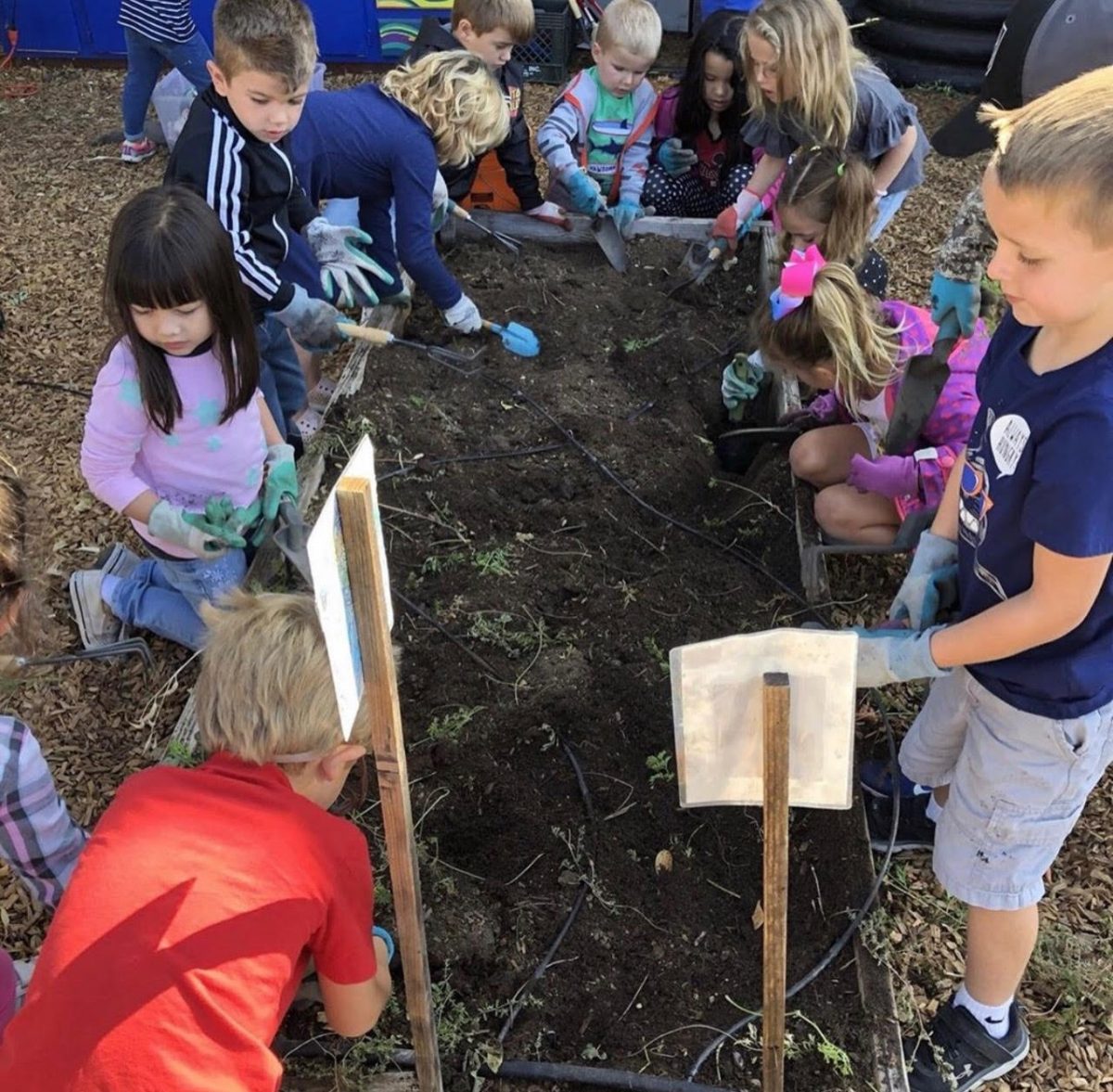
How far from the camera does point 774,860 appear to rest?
1493 millimetres

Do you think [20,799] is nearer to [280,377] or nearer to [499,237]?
[280,377]

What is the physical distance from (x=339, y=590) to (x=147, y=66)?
18.2 ft

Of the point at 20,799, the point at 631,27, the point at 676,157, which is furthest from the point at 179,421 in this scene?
the point at 676,157

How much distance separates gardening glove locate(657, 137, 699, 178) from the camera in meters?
5.15

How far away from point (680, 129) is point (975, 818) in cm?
414

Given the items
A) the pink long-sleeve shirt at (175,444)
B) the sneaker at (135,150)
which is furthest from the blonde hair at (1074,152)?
the sneaker at (135,150)

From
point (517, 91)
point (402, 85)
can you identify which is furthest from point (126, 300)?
point (517, 91)

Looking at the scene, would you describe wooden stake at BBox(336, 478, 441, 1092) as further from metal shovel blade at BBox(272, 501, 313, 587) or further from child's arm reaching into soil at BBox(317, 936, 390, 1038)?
metal shovel blade at BBox(272, 501, 313, 587)

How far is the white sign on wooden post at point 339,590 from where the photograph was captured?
49.6 inches

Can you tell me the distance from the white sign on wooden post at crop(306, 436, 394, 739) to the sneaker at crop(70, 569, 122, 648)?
1868mm

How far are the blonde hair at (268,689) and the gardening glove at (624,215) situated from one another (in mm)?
3527

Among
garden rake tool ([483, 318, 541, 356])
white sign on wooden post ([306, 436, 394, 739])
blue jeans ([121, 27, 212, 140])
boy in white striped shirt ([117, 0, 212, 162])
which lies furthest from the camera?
blue jeans ([121, 27, 212, 140])

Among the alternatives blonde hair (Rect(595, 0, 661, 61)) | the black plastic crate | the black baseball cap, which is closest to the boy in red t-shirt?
the black baseball cap

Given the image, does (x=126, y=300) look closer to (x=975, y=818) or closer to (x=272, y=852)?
(x=272, y=852)
